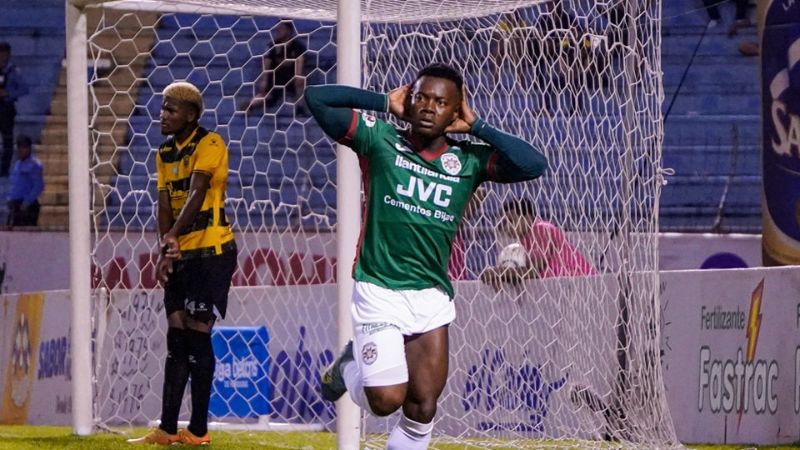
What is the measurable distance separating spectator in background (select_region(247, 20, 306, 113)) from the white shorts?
4.74 metres

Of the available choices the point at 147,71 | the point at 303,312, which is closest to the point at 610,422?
the point at 303,312

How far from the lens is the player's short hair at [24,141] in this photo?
14.2m

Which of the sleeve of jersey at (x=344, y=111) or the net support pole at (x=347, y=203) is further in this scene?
the net support pole at (x=347, y=203)

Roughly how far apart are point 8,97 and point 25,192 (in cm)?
121

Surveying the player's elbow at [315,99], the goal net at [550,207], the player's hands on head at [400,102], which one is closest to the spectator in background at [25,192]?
the goal net at [550,207]

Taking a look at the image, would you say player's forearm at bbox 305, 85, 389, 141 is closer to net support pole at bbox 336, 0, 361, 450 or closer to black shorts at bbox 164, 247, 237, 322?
net support pole at bbox 336, 0, 361, 450

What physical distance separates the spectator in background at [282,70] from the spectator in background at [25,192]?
13.1 feet

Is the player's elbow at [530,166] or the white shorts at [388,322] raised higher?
the player's elbow at [530,166]

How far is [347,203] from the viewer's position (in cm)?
646

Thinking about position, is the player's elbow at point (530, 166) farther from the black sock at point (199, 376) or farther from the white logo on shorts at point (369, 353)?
the black sock at point (199, 376)

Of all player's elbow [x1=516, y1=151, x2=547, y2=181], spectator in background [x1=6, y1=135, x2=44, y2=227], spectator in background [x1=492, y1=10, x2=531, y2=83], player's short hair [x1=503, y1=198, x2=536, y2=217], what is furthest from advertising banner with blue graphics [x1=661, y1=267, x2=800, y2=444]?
spectator in background [x1=6, y1=135, x2=44, y2=227]

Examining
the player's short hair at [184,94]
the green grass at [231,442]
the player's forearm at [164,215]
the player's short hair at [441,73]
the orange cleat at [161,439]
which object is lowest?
the green grass at [231,442]

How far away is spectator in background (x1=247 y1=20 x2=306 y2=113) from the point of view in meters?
9.96

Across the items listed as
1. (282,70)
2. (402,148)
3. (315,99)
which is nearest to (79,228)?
(315,99)
